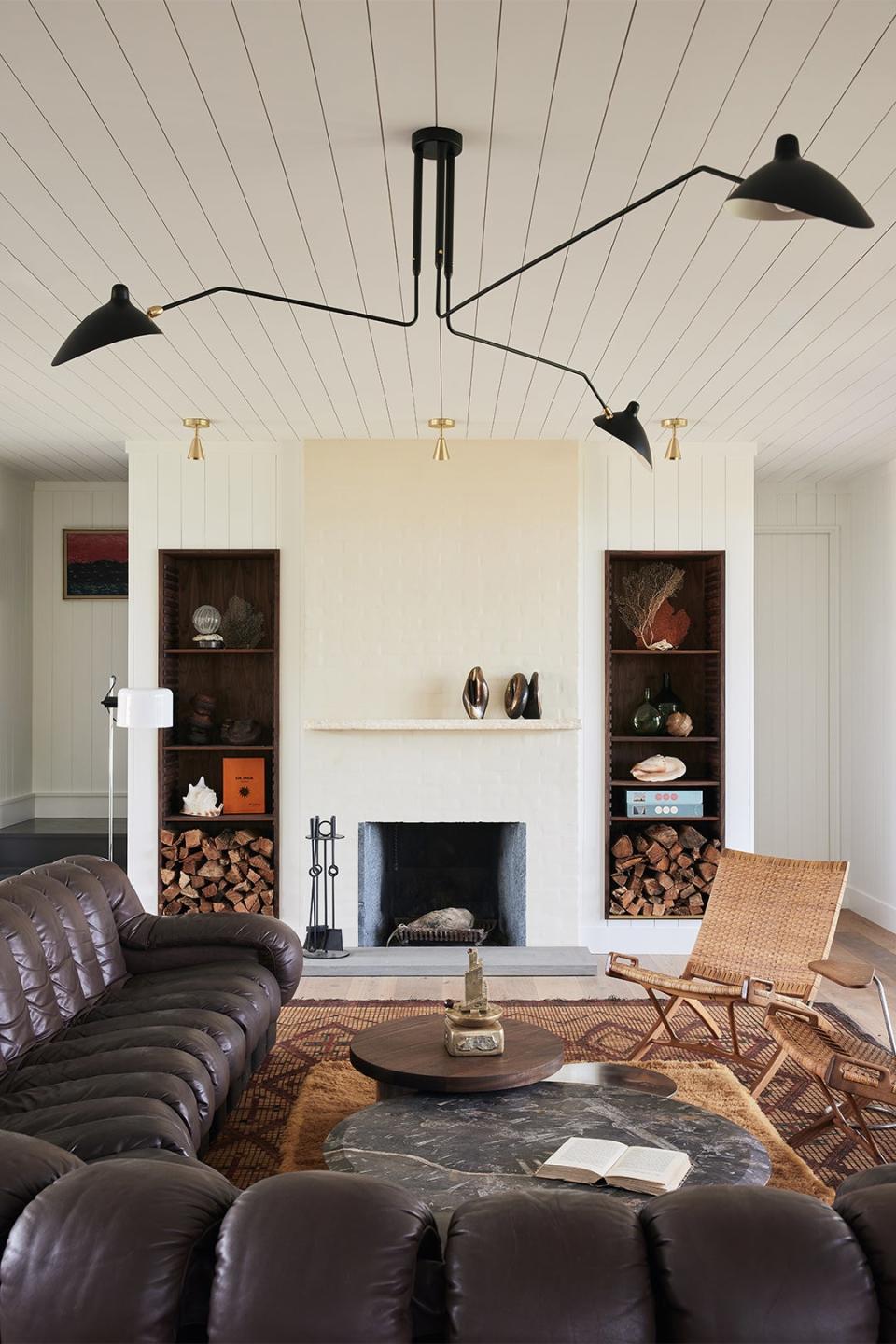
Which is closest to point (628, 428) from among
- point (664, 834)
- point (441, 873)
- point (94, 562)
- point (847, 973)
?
point (847, 973)

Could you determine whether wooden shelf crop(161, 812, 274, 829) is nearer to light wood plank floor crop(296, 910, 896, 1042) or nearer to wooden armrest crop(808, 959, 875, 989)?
light wood plank floor crop(296, 910, 896, 1042)

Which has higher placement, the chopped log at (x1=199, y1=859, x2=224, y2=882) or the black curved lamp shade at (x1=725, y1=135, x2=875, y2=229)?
the black curved lamp shade at (x1=725, y1=135, x2=875, y2=229)

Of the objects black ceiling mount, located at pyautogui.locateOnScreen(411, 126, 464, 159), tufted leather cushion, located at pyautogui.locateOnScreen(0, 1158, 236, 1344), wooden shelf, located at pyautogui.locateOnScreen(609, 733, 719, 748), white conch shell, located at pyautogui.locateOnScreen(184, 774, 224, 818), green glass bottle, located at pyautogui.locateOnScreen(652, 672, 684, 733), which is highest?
black ceiling mount, located at pyautogui.locateOnScreen(411, 126, 464, 159)

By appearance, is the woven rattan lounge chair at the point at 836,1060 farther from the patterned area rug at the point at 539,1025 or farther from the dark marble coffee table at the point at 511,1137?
the dark marble coffee table at the point at 511,1137

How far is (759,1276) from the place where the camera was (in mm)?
1286

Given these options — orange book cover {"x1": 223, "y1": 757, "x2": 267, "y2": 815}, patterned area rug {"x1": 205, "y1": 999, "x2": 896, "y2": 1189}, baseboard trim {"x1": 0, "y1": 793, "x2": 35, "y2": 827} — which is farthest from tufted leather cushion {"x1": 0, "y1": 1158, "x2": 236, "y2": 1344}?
baseboard trim {"x1": 0, "y1": 793, "x2": 35, "y2": 827}

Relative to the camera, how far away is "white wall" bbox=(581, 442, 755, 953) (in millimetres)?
6496

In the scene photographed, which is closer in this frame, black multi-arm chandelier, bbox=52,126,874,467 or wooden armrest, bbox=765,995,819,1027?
black multi-arm chandelier, bbox=52,126,874,467

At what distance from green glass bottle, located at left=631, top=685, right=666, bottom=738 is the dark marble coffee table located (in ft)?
11.4

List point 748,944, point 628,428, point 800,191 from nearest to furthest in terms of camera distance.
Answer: point 800,191, point 628,428, point 748,944

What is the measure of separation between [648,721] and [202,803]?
2620 millimetres

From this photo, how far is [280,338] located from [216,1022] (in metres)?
2.55

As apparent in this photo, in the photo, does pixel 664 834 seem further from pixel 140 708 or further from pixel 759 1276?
pixel 759 1276

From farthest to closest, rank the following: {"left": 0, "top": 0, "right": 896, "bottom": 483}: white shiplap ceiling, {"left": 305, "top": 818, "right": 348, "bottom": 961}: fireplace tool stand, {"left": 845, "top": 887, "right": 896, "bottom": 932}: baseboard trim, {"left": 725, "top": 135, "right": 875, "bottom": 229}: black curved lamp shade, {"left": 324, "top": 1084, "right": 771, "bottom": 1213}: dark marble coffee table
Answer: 1. {"left": 845, "top": 887, "right": 896, "bottom": 932}: baseboard trim
2. {"left": 305, "top": 818, "right": 348, "bottom": 961}: fireplace tool stand
3. {"left": 324, "top": 1084, "right": 771, "bottom": 1213}: dark marble coffee table
4. {"left": 0, "top": 0, "right": 896, "bottom": 483}: white shiplap ceiling
5. {"left": 725, "top": 135, "right": 875, "bottom": 229}: black curved lamp shade
